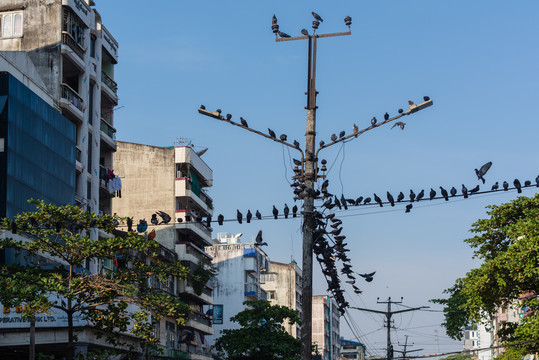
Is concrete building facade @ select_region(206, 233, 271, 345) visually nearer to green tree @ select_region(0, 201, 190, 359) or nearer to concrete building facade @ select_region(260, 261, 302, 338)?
concrete building facade @ select_region(260, 261, 302, 338)

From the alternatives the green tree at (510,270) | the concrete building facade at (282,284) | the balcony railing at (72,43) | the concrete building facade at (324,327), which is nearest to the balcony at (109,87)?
the balcony railing at (72,43)

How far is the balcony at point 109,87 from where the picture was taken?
4966cm

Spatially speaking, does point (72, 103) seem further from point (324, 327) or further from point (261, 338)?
point (324, 327)

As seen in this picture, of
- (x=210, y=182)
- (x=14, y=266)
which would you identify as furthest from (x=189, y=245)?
(x=14, y=266)

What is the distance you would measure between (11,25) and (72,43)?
341 cm

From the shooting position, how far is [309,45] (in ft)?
61.1

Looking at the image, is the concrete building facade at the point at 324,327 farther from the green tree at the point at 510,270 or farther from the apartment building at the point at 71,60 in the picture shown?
the green tree at the point at 510,270

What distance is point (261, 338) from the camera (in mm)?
55719

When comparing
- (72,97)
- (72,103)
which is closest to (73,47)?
(72,97)

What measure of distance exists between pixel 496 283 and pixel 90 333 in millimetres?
16563

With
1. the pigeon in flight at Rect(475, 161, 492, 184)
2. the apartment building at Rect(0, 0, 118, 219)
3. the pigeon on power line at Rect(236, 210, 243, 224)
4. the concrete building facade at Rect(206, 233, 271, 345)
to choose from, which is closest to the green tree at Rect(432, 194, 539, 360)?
the pigeon in flight at Rect(475, 161, 492, 184)

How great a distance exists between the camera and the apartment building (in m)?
42.9

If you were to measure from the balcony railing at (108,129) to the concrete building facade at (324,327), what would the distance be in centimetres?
7172

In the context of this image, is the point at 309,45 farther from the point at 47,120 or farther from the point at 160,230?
the point at 160,230
